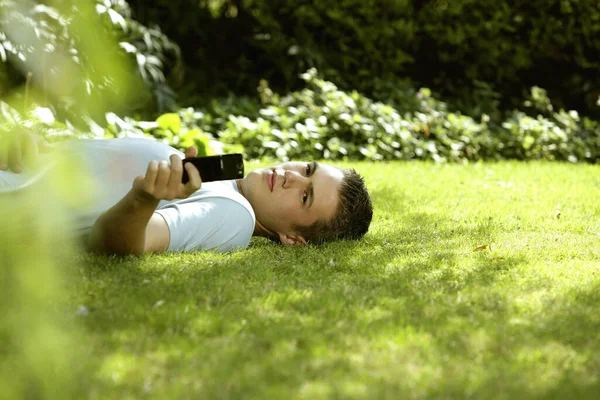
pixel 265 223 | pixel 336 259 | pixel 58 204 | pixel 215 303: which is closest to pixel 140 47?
pixel 265 223

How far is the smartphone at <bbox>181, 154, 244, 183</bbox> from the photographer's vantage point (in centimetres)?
222

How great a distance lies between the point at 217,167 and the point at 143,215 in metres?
0.29

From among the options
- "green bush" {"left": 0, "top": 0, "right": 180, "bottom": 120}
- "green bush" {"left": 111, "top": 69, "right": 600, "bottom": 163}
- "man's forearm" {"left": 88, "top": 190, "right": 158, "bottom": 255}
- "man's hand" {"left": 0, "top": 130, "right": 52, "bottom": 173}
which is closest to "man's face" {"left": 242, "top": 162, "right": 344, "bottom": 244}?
"man's forearm" {"left": 88, "top": 190, "right": 158, "bottom": 255}

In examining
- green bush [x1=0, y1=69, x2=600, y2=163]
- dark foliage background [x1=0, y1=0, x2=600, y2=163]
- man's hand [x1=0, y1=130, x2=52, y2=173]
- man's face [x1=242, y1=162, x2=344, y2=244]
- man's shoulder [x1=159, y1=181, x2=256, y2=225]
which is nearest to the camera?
man's hand [x1=0, y1=130, x2=52, y2=173]

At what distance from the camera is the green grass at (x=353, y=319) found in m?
1.51

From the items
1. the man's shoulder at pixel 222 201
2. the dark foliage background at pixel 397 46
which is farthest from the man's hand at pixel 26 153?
the dark foliage background at pixel 397 46

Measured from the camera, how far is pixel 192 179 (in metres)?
2.13

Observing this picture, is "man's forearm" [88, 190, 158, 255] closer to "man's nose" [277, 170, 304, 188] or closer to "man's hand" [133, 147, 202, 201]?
"man's hand" [133, 147, 202, 201]

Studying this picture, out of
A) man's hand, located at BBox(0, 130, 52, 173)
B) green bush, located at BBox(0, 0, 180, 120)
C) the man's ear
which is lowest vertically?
the man's ear

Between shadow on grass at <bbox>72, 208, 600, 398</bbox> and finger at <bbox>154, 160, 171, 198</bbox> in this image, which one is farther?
finger at <bbox>154, 160, 171, 198</bbox>

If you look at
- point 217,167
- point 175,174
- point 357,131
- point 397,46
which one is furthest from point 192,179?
point 397,46

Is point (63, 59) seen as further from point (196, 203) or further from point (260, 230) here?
point (260, 230)

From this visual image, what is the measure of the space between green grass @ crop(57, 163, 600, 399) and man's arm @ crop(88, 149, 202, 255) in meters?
0.06

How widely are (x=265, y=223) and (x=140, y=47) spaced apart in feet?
12.4
